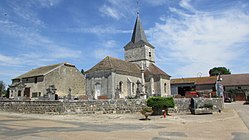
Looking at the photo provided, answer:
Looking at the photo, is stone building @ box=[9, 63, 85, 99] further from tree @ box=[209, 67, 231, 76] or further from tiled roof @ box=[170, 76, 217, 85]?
tree @ box=[209, 67, 231, 76]

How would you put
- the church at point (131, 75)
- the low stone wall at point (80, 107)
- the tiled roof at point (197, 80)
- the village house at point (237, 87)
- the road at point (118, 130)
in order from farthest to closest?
the tiled roof at point (197, 80) → the village house at point (237, 87) → the church at point (131, 75) → the low stone wall at point (80, 107) → the road at point (118, 130)

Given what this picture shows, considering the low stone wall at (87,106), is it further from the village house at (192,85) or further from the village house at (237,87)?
the village house at (192,85)

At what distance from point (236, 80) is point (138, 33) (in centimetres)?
2448

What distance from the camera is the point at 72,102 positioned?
16.4 m

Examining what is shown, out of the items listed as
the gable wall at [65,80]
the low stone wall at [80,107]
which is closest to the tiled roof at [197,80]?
the gable wall at [65,80]

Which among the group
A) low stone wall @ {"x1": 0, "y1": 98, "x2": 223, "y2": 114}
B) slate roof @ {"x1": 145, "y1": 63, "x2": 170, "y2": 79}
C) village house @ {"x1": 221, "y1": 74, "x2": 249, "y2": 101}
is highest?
slate roof @ {"x1": 145, "y1": 63, "x2": 170, "y2": 79}

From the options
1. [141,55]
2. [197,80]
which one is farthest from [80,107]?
[197,80]

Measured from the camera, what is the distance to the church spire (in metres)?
41.9

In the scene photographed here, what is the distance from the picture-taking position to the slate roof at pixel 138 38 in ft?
135

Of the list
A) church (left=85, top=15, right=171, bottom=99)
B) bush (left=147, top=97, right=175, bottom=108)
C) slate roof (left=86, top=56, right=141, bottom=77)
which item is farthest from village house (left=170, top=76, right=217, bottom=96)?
bush (left=147, top=97, right=175, bottom=108)

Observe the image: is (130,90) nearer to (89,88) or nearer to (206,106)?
(89,88)

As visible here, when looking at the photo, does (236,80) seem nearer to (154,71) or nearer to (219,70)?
(154,71)

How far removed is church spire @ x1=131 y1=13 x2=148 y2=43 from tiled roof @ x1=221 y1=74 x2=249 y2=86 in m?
21.4

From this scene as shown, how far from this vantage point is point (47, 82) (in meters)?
33.8
